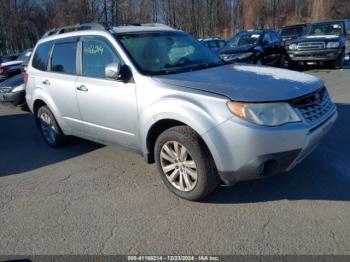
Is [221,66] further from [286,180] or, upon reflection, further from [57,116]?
[57,116]

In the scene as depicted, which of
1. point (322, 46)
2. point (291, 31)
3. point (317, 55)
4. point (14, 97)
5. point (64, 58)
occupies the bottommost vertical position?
point (14, 97)

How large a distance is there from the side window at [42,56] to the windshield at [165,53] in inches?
71.7

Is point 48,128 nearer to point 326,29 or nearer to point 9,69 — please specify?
point 9,69

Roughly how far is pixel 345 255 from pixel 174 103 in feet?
6.54

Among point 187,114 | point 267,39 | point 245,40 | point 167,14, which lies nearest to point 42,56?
point 187,114

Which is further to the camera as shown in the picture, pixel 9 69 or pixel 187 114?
pixel 9 69

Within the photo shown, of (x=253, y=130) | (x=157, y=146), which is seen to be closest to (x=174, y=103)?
(x=157, y=146)

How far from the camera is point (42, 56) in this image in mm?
5773

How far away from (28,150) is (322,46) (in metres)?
10.8

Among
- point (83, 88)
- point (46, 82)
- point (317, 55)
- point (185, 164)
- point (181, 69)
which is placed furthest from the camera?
point (317, 55)

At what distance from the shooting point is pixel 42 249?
3.10m

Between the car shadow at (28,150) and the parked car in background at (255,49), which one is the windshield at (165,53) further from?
Result: the parked car in background at (255,49)

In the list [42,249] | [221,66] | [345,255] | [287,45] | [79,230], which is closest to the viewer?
[345,255]

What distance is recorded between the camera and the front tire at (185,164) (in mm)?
3459
